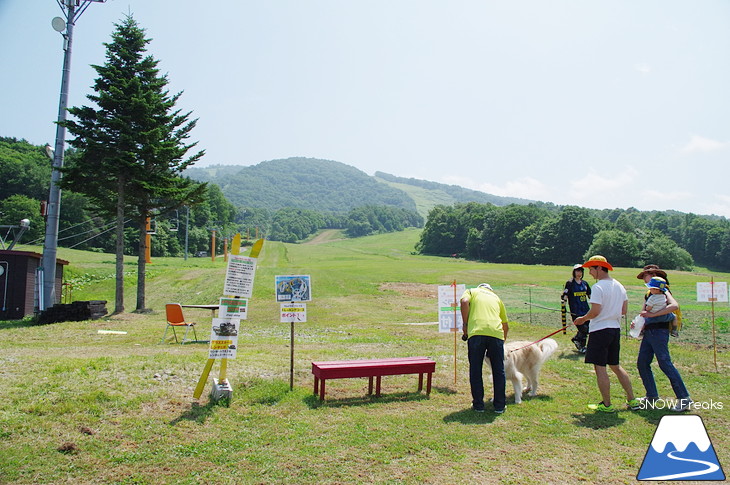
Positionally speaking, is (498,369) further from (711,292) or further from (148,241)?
(148,241)

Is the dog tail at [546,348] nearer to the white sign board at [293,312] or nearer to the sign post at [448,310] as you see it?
the sign post at [448,310]

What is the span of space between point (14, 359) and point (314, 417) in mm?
5778

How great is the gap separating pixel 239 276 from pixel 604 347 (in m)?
5.40

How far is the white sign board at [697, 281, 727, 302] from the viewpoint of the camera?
36.5 feet

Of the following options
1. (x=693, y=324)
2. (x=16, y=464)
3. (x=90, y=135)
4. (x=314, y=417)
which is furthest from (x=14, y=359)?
(x=693, y=324)

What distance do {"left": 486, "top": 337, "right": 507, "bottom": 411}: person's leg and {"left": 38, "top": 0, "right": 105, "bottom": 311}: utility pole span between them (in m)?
18.6

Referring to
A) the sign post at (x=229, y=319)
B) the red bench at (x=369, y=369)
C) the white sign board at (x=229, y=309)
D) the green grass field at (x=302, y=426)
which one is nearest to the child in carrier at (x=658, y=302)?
the green grass field at (x=302, y=426)

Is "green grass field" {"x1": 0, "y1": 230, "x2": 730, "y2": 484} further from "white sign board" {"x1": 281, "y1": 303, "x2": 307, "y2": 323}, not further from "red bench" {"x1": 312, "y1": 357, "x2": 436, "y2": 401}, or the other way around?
"white sign board" {"x1": 281, "y1": 303, "x2": 307, "y2": 323}

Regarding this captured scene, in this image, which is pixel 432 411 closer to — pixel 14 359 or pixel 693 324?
pixel 14 359

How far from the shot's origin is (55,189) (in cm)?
2006

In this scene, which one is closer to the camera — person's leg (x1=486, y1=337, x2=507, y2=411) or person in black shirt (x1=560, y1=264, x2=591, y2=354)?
person's leg (x1=486, y1=337, x2=507, y2=411)

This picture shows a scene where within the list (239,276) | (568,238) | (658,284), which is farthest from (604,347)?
(568,238)

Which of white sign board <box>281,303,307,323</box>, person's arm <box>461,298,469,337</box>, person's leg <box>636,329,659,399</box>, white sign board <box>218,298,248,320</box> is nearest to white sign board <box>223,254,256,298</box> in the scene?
white sign board <box>218,298,248,320</box>

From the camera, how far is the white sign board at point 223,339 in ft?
23.9
